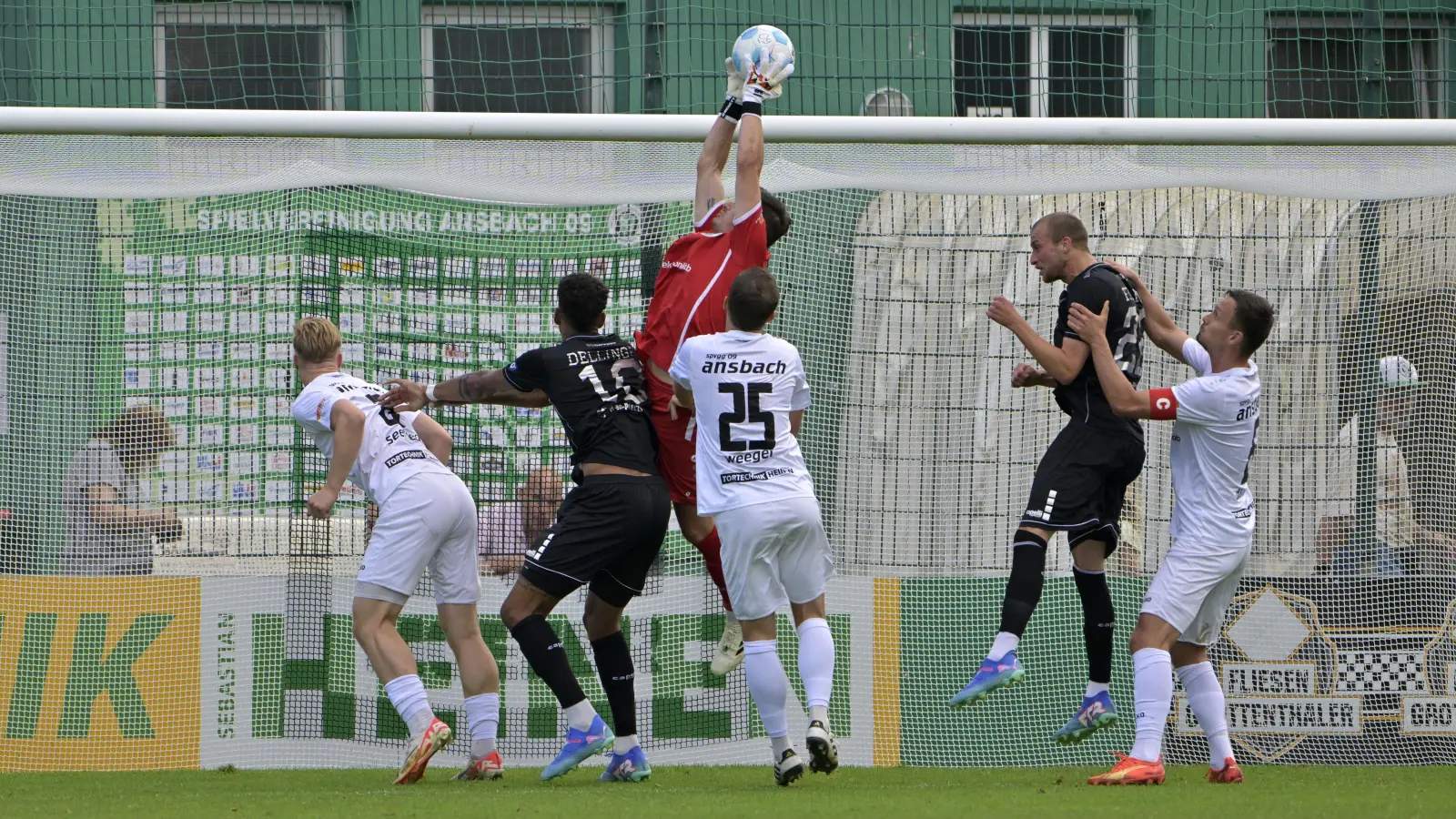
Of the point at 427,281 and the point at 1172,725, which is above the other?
the point at 427,281

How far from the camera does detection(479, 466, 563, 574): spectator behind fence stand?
26.0 ft

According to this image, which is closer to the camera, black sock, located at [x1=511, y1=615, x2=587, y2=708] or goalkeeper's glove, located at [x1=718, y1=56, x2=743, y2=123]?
black sock, located at [x1=511, y1=615, x2=587, y2=708]

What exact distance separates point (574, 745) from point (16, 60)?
5.85 metres

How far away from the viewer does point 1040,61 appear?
8.84 meters

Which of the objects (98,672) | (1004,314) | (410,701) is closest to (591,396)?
(410,701)

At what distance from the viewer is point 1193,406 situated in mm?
6008

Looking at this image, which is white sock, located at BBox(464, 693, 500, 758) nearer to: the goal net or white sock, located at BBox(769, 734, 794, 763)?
the goal net

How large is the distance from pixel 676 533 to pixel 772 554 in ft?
7.78

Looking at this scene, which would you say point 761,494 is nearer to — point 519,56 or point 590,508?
point 590,508

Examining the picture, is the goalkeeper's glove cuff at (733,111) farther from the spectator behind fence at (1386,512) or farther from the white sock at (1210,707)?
the spectator behind fence at (1386,512)

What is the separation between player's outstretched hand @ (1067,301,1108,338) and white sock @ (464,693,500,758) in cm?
278

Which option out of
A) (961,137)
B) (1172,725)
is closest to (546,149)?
(961,137)

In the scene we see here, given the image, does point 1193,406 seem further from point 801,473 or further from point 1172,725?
point 1172,725

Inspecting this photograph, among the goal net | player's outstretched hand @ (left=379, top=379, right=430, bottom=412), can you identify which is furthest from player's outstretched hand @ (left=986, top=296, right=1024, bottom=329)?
player's outstretched hand @ (left=379, top=379, right=430, bottom=412)
